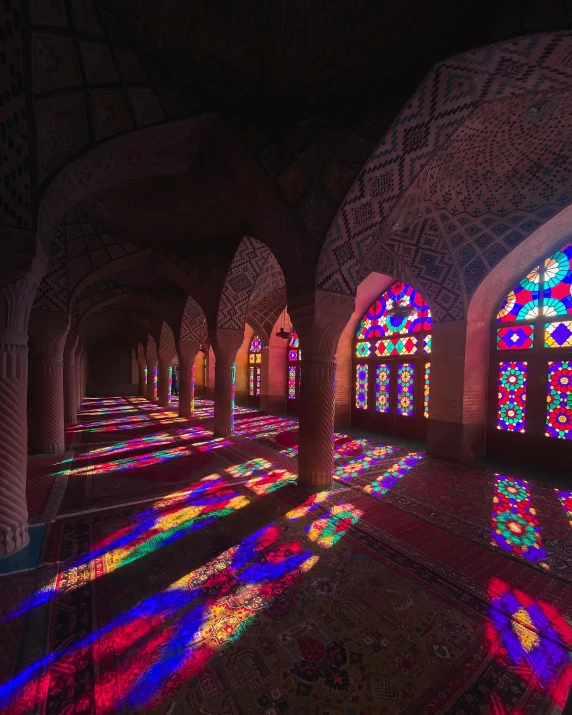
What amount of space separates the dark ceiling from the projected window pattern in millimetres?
5022

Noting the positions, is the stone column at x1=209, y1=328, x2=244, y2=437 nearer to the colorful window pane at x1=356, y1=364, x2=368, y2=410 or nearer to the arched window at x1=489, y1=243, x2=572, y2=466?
the colorful window pane at x1=356, y1=364, x2=368, y2=410

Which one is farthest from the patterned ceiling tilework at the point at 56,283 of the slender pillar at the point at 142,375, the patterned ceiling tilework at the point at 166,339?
the slender pillar at the point at 142,375

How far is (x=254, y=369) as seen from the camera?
49.8 feet

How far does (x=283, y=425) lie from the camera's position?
10.2 meters

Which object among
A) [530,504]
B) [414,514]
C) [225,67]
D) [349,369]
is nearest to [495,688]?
[414,514]

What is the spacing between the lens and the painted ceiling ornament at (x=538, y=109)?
3654 mm

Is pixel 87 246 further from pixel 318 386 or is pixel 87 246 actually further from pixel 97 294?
pixel 318 386

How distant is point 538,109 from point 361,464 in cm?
539

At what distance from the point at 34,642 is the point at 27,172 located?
3675 millimetres

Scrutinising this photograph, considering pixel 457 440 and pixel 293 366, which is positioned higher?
pixel 293 366

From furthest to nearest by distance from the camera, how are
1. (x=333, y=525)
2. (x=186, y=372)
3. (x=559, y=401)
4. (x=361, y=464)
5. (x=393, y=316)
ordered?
(x=186, y=372), (x=393, y=316), (x=361, y=464), (x=559, y=401), (x=333, y=525)

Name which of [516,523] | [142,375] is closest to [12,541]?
[516,523]

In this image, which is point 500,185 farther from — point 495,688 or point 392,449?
point 495,688

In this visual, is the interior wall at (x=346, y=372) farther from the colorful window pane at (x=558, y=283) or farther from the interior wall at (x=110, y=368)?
the interior wall at (x=110, y=368)
